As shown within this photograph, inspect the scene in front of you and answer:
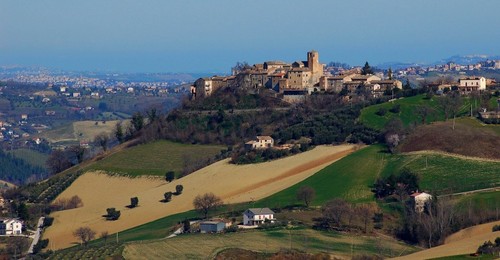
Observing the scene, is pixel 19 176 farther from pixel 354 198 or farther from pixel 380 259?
pixel 380 259

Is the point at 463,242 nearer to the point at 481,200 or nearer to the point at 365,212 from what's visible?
the point at 481,200

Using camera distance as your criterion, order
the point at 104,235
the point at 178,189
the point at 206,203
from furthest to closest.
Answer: the point at 178,189 → the point at 206,203 → the point at 104,235

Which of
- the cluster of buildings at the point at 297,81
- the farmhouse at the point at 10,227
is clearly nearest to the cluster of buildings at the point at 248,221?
the farmhouse at the point at 10,227

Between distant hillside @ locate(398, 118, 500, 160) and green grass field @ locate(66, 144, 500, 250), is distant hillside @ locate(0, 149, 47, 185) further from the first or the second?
distant hillside @ locate(398, 118, 500, 160)

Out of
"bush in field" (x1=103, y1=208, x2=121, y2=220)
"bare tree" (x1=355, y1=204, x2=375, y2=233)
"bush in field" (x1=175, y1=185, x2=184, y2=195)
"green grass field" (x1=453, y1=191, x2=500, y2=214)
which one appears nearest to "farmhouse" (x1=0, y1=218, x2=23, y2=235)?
"bush in field" (x1=103, y1=208, x2=121, y2=220)

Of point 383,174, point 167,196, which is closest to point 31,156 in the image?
point 167,196

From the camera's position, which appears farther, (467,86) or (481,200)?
(467,86)
